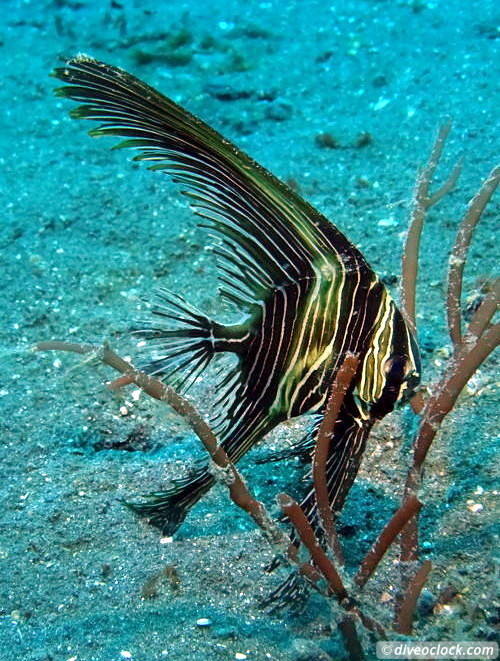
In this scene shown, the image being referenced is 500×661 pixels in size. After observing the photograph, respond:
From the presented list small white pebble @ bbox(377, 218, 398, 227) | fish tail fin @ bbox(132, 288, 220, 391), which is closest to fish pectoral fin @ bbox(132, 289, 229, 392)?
fish tail fin @ bbox(132, 288, 220, 391)

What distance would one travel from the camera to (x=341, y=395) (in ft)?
5.50

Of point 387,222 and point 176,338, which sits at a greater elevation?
point 387,222

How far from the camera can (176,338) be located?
7.35 ft

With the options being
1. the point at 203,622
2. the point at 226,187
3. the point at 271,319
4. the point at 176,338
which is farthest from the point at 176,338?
the point at 203,622

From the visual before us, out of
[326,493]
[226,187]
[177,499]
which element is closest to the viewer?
[326,493]

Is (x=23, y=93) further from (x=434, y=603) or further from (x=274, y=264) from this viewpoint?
(x=434, y=603)

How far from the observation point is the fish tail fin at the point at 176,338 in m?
2.21

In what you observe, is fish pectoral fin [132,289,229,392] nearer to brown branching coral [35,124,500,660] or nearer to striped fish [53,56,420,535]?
striped fish [53,56,420,535]

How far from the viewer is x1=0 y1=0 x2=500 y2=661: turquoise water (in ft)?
7.86

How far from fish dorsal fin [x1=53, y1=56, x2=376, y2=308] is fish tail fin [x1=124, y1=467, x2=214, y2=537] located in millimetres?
640

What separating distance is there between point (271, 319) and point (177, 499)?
2.47 ft

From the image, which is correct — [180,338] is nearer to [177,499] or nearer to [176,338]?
[176,338]

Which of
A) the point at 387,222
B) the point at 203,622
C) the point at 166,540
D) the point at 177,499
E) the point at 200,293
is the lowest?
the point at 203,622

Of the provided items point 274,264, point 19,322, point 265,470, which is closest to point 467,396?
point 265,470
